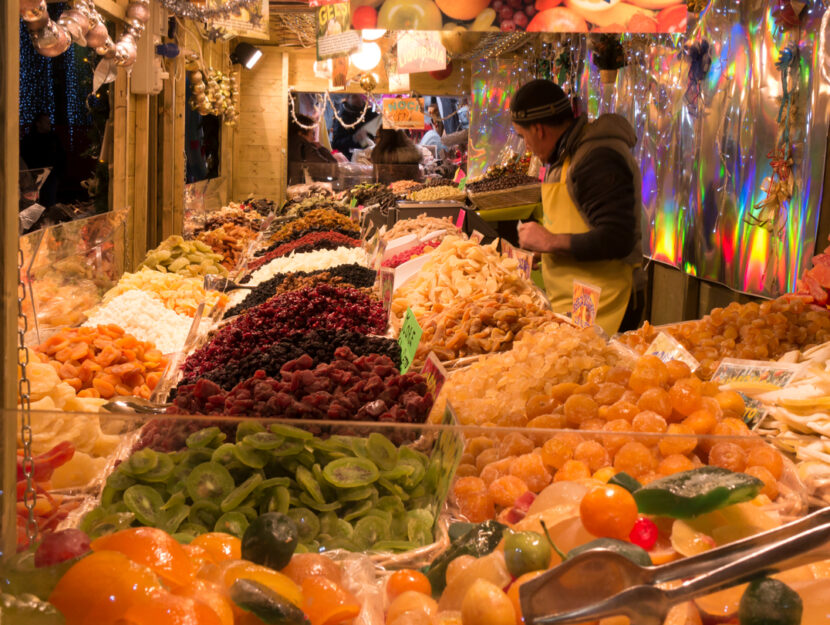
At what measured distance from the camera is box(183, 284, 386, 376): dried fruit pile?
2707 mm

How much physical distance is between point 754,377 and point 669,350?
359mm

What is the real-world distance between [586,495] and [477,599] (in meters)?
0.19

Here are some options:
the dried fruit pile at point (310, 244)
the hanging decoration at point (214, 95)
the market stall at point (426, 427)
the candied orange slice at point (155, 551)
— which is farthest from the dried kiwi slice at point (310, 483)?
the hanging decoration at point (214, 95)

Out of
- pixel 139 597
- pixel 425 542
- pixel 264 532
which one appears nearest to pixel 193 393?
pixel 425 542

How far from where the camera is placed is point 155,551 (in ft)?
3.04

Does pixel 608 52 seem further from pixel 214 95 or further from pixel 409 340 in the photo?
pixel 409 340

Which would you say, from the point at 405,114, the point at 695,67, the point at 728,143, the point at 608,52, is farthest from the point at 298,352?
the point at 405,114

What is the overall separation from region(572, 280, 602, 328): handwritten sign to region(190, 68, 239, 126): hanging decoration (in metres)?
5.79

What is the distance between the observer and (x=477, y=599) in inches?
34.0

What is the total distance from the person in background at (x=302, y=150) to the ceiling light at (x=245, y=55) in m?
1.34

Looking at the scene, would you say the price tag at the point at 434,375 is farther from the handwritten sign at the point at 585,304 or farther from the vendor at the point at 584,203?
the vendor at the point at 584,203

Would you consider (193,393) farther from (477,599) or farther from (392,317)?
(392,317)

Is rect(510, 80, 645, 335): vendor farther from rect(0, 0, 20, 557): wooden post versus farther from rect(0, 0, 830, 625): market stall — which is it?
rect(0, 0, 20, 557): wooden post

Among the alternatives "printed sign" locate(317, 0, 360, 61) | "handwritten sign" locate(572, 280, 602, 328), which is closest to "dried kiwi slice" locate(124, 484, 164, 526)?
"handwritten sign" locate(572, 280, 602, 328)
